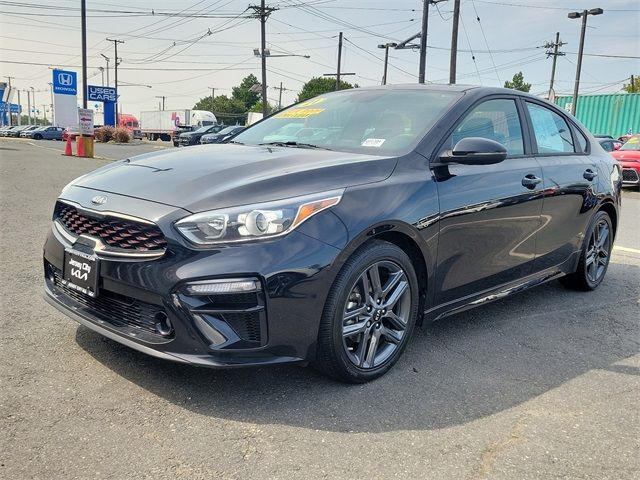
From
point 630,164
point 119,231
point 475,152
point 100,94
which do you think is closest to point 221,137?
point 630,164

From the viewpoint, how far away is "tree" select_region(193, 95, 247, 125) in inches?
4481

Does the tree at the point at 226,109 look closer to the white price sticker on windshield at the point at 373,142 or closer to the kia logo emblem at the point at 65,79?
the kia logo emblem at the point at 65,79

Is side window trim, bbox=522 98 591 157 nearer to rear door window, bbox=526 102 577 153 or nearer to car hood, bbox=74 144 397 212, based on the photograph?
rear door window, bbox=526 102 577 153

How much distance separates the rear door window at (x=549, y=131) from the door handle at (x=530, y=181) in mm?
342

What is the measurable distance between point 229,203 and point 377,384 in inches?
48.3

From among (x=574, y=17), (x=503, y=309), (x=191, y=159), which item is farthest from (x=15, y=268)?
(x=574, y=17)

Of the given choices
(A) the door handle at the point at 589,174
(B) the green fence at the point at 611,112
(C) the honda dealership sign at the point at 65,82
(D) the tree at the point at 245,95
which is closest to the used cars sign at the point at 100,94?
(C) the honda dealership sign at the point at 65,82

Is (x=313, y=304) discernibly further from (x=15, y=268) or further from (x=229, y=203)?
(x=15, y=268)

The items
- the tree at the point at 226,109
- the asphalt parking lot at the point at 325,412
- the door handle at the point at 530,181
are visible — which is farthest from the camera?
the tree at the point at 226,109

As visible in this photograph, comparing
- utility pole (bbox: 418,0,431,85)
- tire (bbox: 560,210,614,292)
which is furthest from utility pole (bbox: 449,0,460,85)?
tire (bbox: 560,210,614,292)

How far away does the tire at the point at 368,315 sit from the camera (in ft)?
8.98

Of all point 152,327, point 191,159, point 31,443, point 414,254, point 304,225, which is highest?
point 191,159

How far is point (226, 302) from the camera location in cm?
247

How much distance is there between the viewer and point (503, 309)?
442cm
